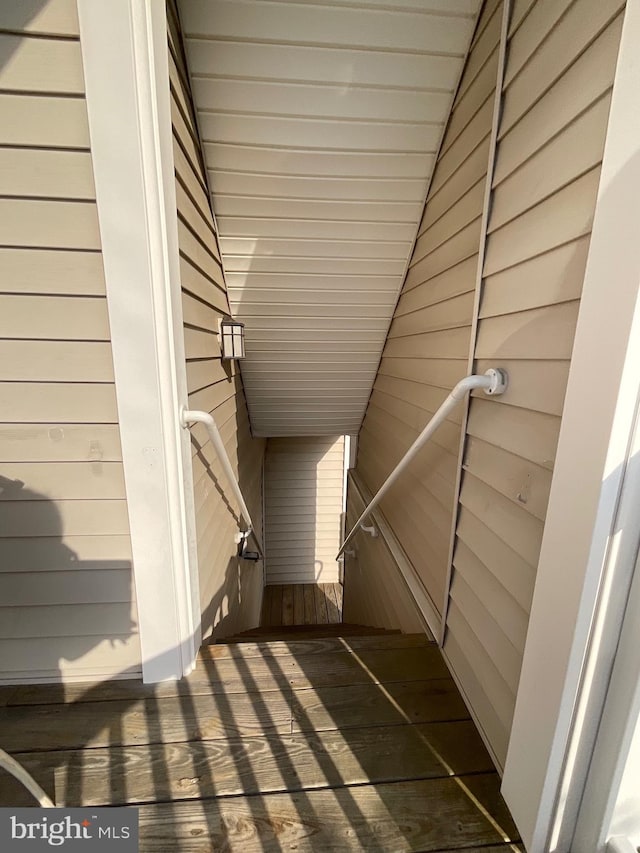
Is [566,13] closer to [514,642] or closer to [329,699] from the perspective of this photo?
[514,642]

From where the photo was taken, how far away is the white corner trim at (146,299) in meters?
0.77

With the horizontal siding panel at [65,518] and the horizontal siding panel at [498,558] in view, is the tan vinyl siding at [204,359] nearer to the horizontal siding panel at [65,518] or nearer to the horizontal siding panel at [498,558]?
the horizontal siding panel at [65,518]

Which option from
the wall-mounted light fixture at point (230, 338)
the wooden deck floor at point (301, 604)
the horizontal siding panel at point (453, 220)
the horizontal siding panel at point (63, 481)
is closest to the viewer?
the horizontal siding panel at point (63, 481)

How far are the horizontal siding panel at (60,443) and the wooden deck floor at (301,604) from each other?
3.75 m

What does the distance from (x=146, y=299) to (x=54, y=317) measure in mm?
240

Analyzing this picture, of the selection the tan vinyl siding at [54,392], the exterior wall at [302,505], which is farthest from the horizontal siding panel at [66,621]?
the exterior wall at [302,505]

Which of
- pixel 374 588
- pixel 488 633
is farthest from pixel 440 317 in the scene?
pixel 374 588

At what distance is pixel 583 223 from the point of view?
2.37ft

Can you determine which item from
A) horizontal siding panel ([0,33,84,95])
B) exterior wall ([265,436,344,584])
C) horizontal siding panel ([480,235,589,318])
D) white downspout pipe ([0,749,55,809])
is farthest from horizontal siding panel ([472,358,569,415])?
exterior wall ([265,436,344,584])

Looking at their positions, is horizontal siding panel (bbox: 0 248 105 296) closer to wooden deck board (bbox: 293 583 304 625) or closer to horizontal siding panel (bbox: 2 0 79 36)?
horizontal siding panel (bbox: 2 0 79 36)

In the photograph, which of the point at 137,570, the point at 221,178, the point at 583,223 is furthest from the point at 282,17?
the point at 137,570

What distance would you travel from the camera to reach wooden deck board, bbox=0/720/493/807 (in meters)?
0.92

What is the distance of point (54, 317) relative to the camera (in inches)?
36.3

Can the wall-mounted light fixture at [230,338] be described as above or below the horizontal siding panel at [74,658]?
above
